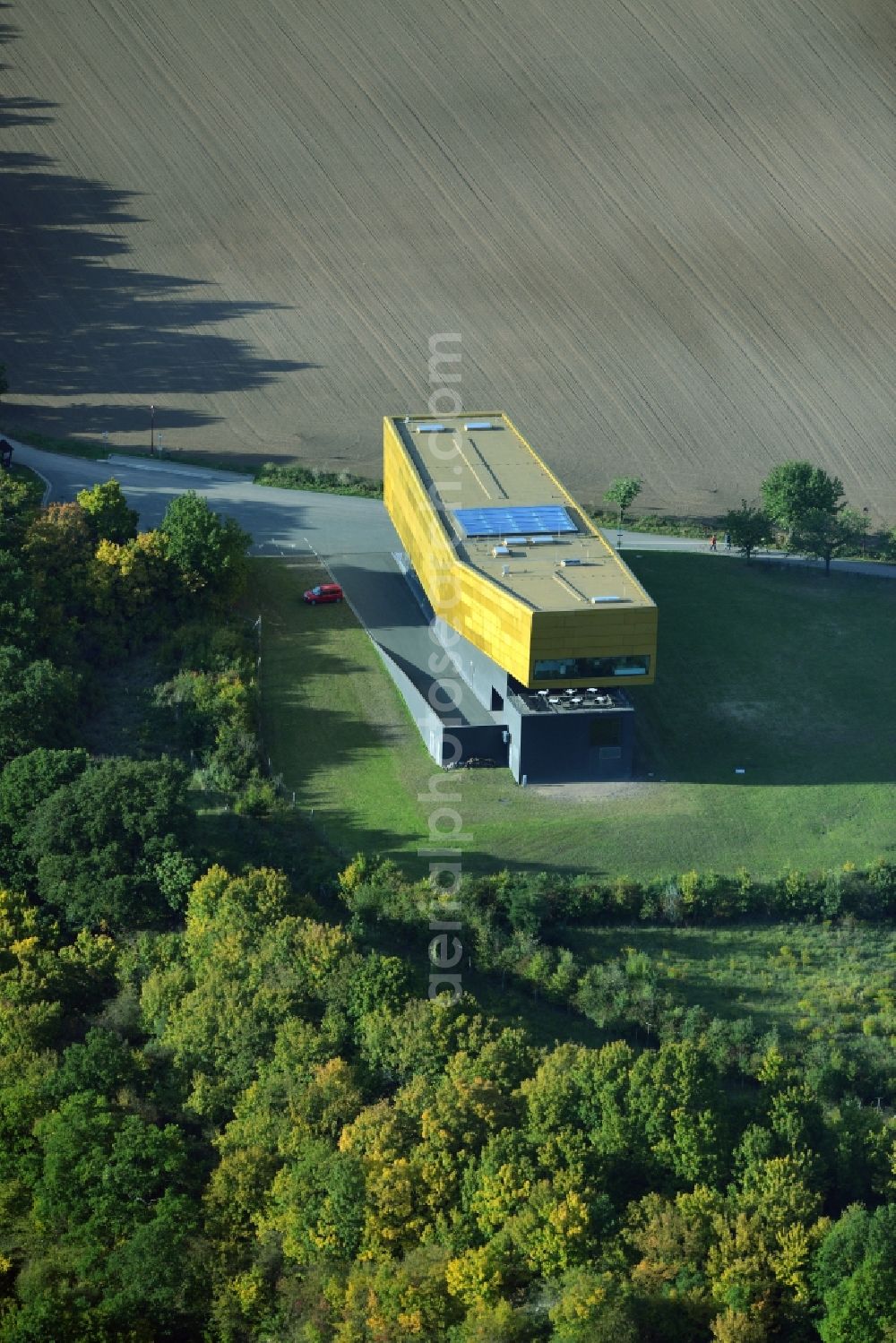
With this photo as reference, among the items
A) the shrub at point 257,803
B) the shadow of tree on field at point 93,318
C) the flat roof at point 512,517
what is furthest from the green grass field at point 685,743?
the shadow of tree on field at point 93,318

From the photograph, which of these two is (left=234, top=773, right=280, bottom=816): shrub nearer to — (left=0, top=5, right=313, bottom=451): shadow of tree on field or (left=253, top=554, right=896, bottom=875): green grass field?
(left=253, top=554, right=896, bottom=875): green grass field

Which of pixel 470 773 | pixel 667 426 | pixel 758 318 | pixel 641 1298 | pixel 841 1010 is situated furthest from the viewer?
pixel 758 318

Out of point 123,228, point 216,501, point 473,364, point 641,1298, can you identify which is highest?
point 123,228

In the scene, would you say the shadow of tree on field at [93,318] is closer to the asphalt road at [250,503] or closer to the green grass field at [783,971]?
the asphalt road at [250,503]

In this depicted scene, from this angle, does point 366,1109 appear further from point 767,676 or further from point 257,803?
point 767,676

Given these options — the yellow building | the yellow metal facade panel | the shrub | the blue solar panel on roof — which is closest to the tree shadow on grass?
the yellow building

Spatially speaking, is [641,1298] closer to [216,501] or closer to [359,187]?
[216,501]

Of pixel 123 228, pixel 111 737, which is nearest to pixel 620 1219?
pixel 111 737

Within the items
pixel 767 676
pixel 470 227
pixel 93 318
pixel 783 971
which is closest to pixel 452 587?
pixel 767 676
